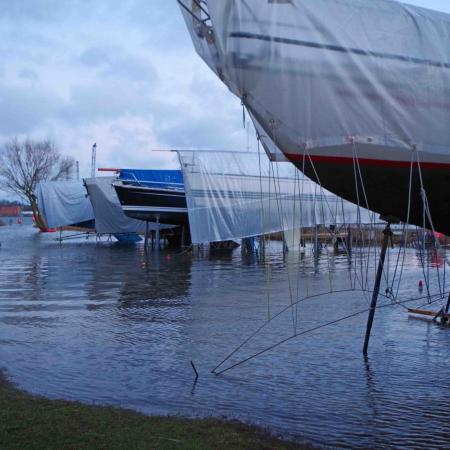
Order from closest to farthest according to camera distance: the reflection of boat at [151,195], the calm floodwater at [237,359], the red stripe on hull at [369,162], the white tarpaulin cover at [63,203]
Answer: the calm floodwater at [237,359]
the red stripe on hull at [369,162]
the reflection of boat at [151,195]
the white tarpaulin cover at [63,203]

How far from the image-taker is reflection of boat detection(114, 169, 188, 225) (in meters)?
33.4

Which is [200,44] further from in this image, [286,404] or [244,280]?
[244,280]

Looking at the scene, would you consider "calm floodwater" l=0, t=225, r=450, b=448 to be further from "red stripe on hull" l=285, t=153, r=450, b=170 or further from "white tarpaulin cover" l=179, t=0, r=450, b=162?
"white tarpaulin cover" l=179, t=0, r=450, b=162

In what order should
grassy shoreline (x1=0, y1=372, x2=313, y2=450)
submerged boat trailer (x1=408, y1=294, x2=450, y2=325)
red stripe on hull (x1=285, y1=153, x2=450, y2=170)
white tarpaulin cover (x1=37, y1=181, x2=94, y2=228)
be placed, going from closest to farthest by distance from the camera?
Answer: grassy shoreline (x1=0, y1=372, x2=313, y2=450), red stripe on hull (x1=285, y1=153, x2=450, y2=170), submerged boat trailer (x1=408, y1=294, x2=450, y2=325), white tarpaulin cover (x1=37, y1=181, x2=94, y2=228)

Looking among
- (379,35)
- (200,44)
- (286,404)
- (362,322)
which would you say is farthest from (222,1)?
(362,322)

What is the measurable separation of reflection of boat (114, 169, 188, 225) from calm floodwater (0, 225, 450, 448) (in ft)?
58.8

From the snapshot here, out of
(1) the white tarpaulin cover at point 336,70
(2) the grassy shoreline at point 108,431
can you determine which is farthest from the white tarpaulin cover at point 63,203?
(2) the grassy shoreline at point 108,431

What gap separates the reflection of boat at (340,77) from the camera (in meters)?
6.20

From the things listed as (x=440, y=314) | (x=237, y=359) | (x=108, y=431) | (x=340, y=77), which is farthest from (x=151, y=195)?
(x=108, y=431)

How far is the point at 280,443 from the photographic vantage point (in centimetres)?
513

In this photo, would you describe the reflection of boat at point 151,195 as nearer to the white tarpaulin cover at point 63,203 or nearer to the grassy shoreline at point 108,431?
the white tarpaulin cover at point 63,203

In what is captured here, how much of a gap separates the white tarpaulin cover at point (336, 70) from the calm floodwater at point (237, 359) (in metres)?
1.76

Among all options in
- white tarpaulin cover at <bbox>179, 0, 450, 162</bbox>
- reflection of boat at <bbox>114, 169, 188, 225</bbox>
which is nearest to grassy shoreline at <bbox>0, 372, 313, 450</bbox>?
white tarpaulin cover at <bbox>179, 0, 450, 162</bbox>

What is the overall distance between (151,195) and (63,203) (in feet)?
51.4
